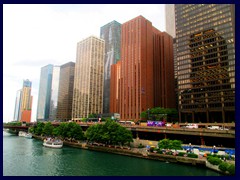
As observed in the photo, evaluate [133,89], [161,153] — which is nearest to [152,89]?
[133,89]

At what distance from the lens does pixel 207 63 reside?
470ft

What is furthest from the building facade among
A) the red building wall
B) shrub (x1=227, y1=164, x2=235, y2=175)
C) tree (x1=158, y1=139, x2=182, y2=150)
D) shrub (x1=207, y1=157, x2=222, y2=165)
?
shrub (x1=227, y1=164, x2=235, y2=175)

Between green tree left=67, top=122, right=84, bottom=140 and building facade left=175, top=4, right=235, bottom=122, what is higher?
building facade left=175, top=4, right=235, bottom=122

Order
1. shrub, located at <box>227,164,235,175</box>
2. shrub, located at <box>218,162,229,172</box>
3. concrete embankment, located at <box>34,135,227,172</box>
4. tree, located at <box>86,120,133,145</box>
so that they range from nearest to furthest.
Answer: shrub, located at <box>227,164,235,175</box>, shrub, located at <box>218,162,229,172</box>, concrete embankment, located at <box>34,135,227,172</box>, tree, located at <box>86,120,133,145</box>

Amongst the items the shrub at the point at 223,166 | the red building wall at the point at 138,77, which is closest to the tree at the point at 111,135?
the shrub at the point at 223,166

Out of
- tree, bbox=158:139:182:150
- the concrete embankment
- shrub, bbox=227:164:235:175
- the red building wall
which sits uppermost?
the red building wall

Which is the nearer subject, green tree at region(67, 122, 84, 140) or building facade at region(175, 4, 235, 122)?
green tree at region(67, 122, 84, 140)

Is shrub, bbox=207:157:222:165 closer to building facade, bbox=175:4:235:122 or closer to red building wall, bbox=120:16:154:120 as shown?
building facade, bbox=175:4:235:122

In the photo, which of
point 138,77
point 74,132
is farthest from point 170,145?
point 138,77

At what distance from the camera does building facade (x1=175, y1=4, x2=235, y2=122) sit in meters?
133

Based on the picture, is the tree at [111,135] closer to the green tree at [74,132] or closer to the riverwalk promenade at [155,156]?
the riverwalk promenade at [155,156]

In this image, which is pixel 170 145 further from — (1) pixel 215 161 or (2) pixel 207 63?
(2) pixel 207 63

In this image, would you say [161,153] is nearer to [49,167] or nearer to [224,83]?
[49,167]
